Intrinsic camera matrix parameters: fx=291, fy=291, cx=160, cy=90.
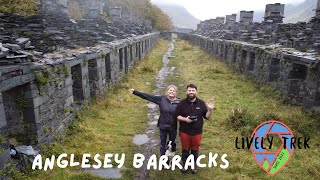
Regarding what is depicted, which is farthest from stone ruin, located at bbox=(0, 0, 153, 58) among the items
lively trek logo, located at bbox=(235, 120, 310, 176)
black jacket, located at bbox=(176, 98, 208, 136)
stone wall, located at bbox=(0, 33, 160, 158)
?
lively trek logo, located at bbox=(235, 120, 310, 176)

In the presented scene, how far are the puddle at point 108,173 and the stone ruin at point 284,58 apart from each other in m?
6.39

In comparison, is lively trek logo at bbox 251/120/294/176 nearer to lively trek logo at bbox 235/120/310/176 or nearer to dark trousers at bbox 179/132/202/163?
lively trek logo at bbox 235/120/310/176

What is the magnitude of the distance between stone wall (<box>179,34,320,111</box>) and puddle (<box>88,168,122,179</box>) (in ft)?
21.0

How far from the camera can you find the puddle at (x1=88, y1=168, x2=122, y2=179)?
6.08 metres

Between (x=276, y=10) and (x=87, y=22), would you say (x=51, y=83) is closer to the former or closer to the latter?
(x=87, y=22)

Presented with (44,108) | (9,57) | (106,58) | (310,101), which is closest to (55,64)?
(44,108)

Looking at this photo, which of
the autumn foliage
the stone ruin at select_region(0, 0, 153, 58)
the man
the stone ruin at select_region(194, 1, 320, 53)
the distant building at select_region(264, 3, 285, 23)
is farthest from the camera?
the distant building at select_region(264, 3, 285, 23)

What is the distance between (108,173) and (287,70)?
7.96 meters

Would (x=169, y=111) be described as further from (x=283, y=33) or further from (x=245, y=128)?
(x=283, y=33)

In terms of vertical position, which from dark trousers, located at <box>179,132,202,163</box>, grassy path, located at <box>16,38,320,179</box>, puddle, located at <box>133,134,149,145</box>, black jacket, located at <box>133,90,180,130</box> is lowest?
puddle, located at <box>133,134,149,145</box>

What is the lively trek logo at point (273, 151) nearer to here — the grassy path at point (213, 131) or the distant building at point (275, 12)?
the grassy path at point (213, 131)

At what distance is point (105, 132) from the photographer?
8531 mm

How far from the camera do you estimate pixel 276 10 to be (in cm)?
2067


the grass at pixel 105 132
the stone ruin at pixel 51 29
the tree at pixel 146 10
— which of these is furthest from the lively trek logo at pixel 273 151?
the tree at pixel 146 10
